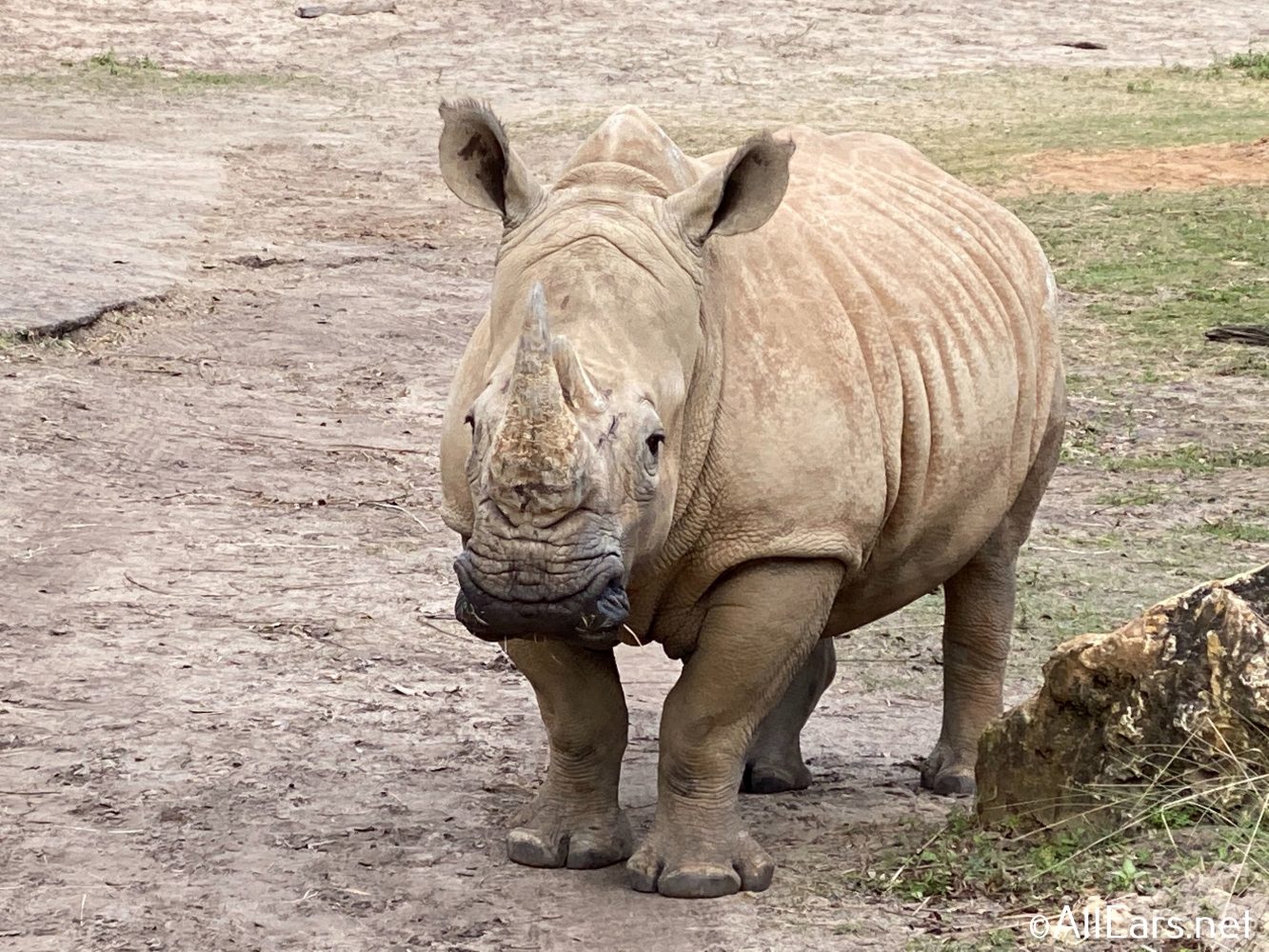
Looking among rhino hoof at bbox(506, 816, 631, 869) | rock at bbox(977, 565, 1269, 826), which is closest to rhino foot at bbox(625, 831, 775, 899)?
rhino hoof at bbox(506, 816, 631, 869)

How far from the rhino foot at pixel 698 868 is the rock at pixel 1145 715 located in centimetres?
57

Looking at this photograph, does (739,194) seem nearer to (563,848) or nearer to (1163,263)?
(563,848)

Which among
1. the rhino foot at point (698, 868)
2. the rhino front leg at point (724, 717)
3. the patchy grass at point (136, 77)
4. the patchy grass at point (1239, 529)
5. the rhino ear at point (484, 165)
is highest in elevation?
the rhino ear at point (484, 165)

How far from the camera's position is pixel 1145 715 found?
4.72 meters

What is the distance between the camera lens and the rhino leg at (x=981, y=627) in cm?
617

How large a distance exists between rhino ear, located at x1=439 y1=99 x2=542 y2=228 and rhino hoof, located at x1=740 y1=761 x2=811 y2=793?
188cm

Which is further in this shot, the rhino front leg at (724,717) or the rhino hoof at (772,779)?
the rhino hoof at (772,779)

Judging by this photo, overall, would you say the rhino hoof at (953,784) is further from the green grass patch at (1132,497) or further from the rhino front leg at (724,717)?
the green grass patch at (1132,497)

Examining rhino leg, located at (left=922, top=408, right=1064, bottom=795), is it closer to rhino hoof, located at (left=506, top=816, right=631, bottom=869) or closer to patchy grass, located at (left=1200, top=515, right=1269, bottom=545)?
rhino hoof, located at (left=506, top=816, right=631, bottom=869)

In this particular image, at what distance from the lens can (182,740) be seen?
6008 mm

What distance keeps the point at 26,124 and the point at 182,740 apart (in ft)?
46.3

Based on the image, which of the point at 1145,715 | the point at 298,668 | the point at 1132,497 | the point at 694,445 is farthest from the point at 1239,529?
the point at 694,445

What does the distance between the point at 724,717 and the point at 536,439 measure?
3.72 feet

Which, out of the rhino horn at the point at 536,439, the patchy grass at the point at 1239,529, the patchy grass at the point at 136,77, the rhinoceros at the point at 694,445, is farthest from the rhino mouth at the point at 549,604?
the patchy grass at the point at 136,77
